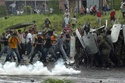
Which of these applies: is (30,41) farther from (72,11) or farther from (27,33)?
(72,11)

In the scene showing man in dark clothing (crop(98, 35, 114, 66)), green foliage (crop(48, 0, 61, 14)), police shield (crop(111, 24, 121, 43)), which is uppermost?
police shield (crop(111, 24, 121, 43))

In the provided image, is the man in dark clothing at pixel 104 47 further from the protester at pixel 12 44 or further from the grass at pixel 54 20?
the grass at pixel 54 20

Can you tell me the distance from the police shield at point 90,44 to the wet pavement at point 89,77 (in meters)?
0.77

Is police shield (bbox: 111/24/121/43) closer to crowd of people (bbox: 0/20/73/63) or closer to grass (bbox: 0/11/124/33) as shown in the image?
crowd of people (bbox: 0/20/73/63)

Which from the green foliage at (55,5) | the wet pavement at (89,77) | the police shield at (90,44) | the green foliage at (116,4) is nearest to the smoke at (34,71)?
the wet pavement at (89,77)

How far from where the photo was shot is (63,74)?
17.6m

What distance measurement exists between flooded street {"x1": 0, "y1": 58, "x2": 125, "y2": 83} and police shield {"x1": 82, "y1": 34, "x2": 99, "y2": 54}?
0.77 m

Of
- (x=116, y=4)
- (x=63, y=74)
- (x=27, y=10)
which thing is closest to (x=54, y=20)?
(x=116, y=4)

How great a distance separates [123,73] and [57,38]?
600 cm

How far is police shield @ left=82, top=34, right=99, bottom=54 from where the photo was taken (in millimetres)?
19344

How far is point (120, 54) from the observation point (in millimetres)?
19625

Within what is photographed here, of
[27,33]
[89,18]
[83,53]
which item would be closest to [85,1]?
[89,18]

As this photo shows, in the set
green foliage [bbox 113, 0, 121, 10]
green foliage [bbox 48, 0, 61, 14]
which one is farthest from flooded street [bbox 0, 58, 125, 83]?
green foliage [bbox 48, 0, 61, 14]

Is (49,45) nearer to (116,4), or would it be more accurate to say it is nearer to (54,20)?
(54,20)
